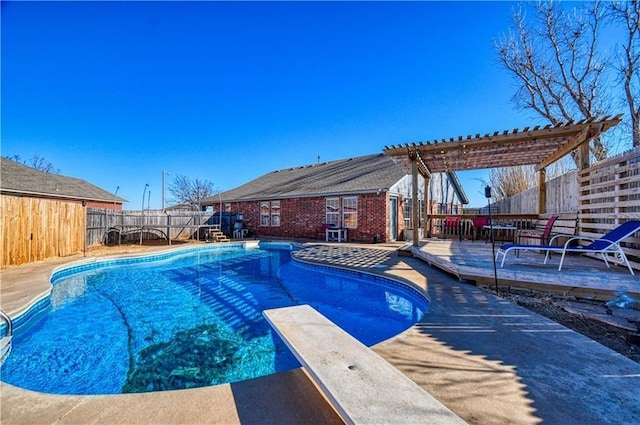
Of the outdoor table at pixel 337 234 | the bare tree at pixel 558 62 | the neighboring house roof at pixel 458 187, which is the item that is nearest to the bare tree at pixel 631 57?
the bare tree at pixel 558 62

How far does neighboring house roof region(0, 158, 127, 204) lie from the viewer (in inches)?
564

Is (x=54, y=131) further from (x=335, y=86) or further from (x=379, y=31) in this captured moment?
(x=379, y=31)

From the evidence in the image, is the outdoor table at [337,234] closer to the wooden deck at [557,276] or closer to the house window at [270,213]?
the house window at [270,213]

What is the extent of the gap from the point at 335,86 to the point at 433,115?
5.04 metres

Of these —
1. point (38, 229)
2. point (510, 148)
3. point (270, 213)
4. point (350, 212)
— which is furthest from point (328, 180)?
point (38, 229)

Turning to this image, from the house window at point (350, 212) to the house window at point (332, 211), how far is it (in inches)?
13.1

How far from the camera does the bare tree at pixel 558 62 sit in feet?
36.6

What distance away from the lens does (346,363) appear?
1.92 m

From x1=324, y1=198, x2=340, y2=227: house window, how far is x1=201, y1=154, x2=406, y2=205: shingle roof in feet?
1.67

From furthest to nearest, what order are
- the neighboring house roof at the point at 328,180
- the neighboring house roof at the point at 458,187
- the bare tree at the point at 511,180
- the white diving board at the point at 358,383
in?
the neighboring house roof at the point at 458,187, the bare tree at the point at 511,180, the neighboring house roof at the point at 328,180, the white diving board at the point at 358,383

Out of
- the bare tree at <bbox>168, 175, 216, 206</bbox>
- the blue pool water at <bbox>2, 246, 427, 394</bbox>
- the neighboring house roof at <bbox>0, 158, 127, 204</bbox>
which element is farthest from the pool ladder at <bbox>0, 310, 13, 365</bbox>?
the bare tree at <bbox>168, 175, 216, 206</bbox>

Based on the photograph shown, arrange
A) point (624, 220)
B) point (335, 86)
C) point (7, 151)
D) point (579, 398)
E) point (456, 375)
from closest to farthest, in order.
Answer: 1. point (579, 398)
2. point (456, 375)
3. point (624, 220)
4. point (335, 86)
5. point (7, 151)

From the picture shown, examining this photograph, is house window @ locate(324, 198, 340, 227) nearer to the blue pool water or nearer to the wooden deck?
the blue pool water

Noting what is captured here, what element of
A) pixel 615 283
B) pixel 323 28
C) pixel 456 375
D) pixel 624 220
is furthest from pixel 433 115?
pixel 456 375
